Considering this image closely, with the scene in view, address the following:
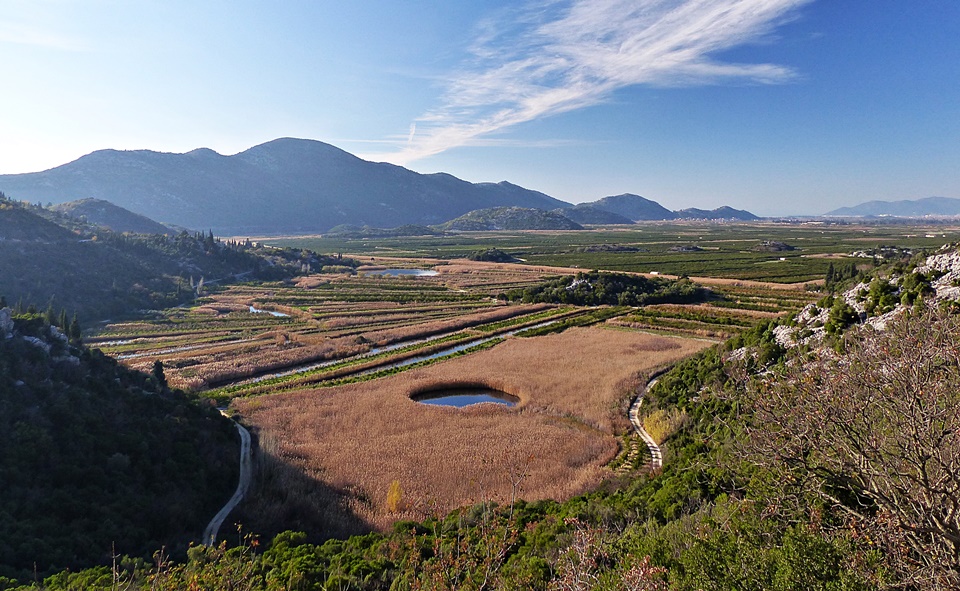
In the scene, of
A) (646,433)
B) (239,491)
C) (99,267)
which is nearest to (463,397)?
(646,433)

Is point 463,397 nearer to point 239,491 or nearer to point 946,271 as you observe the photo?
point 239,491

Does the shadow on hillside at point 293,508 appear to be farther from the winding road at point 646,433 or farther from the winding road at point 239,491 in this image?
→ the winding road at point 646,433

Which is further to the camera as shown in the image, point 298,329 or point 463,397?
point 298,329

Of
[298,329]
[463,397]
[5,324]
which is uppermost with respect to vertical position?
[5,324]

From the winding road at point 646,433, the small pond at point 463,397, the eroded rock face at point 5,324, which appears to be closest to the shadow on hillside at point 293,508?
the eroded rock face at point 5,324

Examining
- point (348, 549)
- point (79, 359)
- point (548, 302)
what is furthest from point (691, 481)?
point (548, 302)

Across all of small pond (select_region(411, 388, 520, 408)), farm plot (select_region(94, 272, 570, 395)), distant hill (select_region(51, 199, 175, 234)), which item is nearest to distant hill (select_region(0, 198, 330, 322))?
farm plot (select_region(94, 272, 570, 395))

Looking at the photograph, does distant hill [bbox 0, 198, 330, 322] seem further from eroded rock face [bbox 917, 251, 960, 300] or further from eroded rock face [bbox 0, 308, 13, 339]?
eroded rock face [bbox 917, 251, 960, 300]
